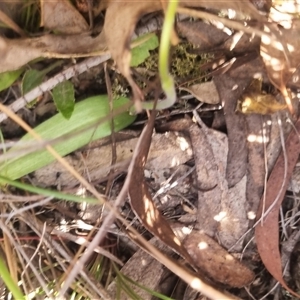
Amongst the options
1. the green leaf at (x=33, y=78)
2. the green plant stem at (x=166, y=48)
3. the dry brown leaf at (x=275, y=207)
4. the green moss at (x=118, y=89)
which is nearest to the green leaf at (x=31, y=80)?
the green leaf at (x=33, y=78)

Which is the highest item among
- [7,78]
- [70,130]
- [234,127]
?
[7,78]

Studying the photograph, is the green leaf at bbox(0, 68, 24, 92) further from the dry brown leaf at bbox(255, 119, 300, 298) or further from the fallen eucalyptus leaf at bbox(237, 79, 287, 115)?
the dry brown leaf at bbox(255, 119, 300, 298)

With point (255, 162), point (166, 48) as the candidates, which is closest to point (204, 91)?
point (255, 162)

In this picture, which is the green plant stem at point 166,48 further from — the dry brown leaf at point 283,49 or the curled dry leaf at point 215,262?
the curled dry leaf at point 215,262

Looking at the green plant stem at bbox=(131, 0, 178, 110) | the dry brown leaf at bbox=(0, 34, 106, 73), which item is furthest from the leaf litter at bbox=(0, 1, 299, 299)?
the green plant stem at bbox=(131, 0, 178, 110)

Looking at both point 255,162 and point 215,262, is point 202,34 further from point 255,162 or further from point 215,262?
point 215,262

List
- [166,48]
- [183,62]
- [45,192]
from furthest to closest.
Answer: [183,62] < [45,192] < [166,48]

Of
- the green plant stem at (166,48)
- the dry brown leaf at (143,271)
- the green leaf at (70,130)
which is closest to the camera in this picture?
the green plant stem at (166,48)
